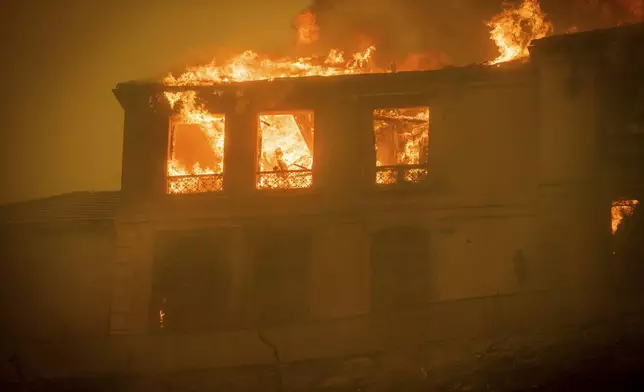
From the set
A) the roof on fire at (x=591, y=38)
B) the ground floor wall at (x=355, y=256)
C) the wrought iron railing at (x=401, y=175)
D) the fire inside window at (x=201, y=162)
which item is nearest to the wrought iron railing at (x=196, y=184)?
the fire inside window at (x=201, y=162)

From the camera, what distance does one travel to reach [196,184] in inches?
906

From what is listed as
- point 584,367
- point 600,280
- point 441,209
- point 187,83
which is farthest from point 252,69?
point 584,367

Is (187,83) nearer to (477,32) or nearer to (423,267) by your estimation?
(423,267)

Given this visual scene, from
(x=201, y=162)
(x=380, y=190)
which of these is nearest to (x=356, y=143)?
(x=380, y=190)

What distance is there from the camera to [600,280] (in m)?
19.2

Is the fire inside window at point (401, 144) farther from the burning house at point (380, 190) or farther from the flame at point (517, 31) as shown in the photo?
the flame at point (517, 31)

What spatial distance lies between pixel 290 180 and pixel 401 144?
Answer: 355cm

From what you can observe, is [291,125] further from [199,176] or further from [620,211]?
[620,211]

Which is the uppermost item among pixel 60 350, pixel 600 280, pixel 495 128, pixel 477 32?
pixel 477 32

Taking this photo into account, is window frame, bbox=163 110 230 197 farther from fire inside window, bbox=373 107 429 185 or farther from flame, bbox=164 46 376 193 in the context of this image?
fire inside window, bbox=373 107 429 185

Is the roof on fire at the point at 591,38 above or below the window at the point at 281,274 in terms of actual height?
above

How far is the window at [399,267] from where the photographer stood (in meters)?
21.1

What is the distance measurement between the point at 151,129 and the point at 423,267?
29.0 ft

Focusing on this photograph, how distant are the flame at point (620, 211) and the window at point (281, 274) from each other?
774cm
